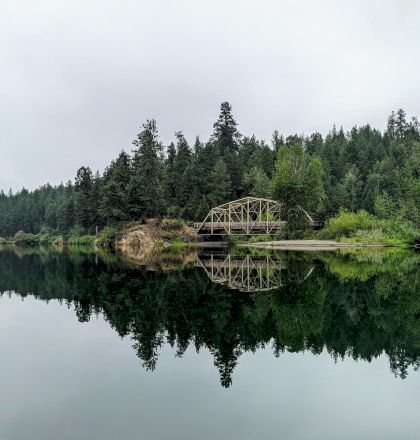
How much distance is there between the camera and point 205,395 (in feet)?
24.5

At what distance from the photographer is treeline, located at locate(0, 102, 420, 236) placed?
5750 centimetres

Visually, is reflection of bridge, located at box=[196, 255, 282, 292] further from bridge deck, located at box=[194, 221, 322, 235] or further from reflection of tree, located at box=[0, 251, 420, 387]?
bridge deck, located at box=[194, 221, 322, 235]

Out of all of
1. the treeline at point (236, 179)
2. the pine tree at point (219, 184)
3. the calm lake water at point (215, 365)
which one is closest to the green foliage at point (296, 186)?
the treeline at point (236, 179)

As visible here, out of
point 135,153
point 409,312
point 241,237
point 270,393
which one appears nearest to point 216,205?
point 241,237

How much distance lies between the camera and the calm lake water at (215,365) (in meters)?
6.45

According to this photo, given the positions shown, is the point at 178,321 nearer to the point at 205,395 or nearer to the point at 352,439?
the point at 205,395

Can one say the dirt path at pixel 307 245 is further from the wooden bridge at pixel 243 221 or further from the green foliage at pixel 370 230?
the wooden bridge at pixel 243 221

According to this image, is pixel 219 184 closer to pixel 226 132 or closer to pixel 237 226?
pixel 237 226

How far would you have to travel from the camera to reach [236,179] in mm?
79562

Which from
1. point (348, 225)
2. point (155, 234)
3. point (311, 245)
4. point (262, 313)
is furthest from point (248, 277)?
point (155, 234)

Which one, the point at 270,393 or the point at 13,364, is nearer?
the point at 270,393

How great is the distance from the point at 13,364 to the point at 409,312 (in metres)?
11.1

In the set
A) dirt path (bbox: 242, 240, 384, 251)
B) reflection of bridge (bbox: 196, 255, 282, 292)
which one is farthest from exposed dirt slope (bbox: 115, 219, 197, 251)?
reflection of bridge (bbox: 196, 255, 282, 292)

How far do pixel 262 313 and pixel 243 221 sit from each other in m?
54.3
